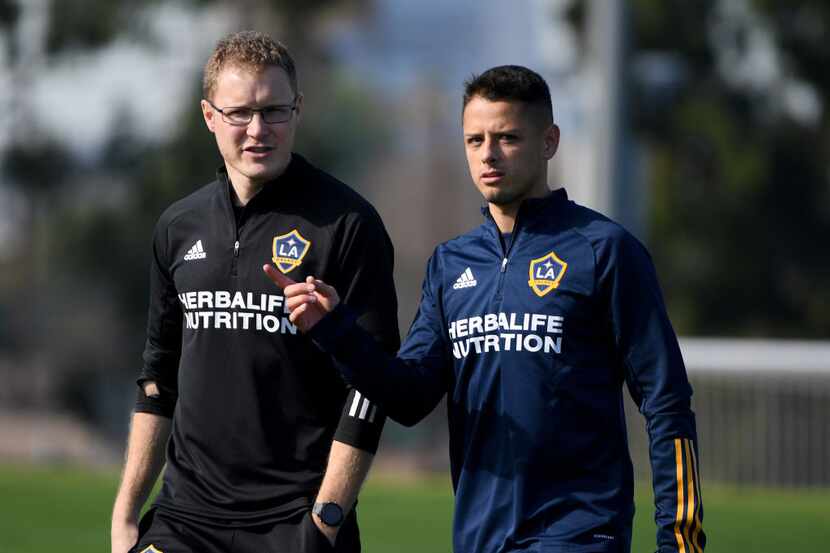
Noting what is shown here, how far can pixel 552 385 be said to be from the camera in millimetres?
4281

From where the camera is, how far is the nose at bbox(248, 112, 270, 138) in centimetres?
445

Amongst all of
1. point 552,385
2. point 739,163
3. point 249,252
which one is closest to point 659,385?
point 552,385

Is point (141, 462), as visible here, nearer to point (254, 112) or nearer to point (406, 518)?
point (254, 112)

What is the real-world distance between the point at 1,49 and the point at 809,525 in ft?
71.2

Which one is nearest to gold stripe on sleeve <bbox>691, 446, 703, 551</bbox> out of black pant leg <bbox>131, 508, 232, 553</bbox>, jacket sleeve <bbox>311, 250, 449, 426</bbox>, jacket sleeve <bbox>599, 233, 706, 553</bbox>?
jacket sleeve <bbox>599, 233, 706, 553</bbox>

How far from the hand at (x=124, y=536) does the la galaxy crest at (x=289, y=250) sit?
0.88 metres

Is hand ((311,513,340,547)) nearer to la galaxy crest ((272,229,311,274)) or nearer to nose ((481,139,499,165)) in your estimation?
la galaxy crest ((272,229,311,274))

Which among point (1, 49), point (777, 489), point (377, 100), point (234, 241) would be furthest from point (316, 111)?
point (234, 241)

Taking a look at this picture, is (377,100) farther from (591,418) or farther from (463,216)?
(591,418)

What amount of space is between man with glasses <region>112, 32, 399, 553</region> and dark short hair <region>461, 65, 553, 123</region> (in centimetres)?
47

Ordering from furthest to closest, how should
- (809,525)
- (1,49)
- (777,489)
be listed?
1. (1,49)
2. (777,489)
3. (809,525)

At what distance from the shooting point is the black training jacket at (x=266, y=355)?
4.36 m

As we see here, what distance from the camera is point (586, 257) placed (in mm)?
4340

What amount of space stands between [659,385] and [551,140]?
30.4 inches
